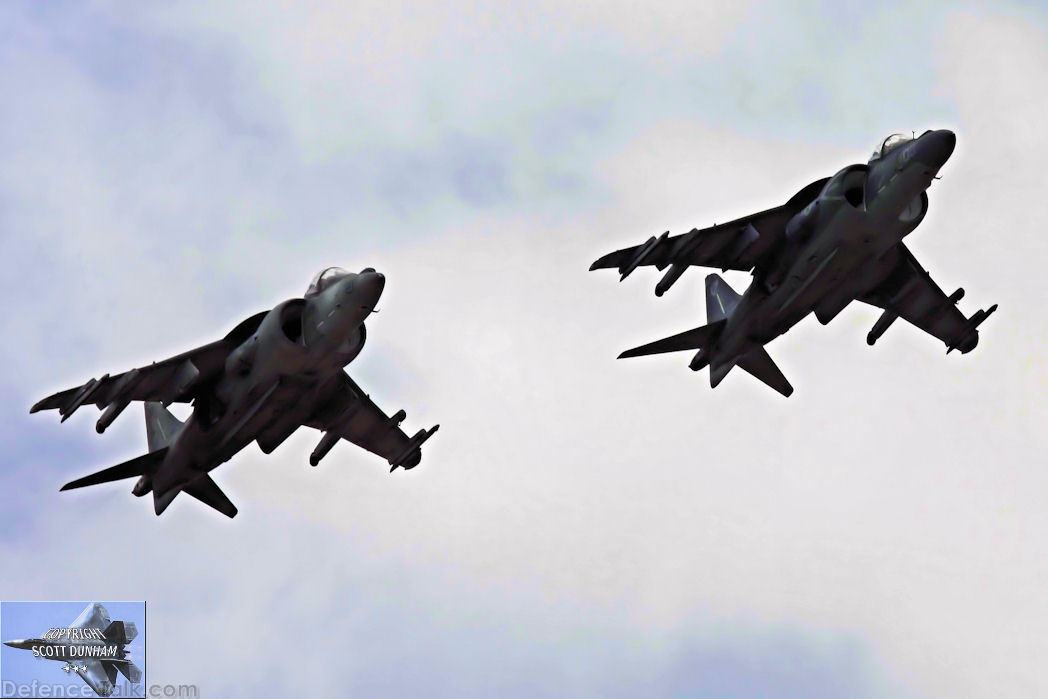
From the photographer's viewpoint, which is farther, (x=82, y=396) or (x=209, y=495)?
(x=209, y=495)

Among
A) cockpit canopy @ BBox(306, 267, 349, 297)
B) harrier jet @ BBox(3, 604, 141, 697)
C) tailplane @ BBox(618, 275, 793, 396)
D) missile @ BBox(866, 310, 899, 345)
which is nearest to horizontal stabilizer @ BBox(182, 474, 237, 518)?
harrier jet @ BBox(3, 604, 141, 697)

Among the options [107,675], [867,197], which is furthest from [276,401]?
[867,197]

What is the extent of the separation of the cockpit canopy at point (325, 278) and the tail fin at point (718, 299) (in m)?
13.1

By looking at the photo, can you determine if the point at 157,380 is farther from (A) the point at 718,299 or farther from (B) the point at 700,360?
(A) the point at 718,299

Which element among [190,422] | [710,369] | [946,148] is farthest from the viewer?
[710,369]

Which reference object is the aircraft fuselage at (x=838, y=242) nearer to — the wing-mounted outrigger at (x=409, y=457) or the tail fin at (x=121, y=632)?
the wing-mounted outrigger at (x=409, y=457)

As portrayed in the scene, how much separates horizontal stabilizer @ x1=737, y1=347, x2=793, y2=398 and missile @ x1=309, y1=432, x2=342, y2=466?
13.6m

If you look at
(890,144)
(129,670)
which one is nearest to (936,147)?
(890,144)

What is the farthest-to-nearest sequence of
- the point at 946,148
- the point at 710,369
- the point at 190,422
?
the point at 710,369 → the point at 190,422 → the point at 946,148

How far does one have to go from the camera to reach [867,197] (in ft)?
163

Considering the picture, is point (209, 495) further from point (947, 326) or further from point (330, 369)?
point (947, 326)

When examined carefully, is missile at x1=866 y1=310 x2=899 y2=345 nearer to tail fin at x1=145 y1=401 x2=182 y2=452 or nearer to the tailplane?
the tailplane

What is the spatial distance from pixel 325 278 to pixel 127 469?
9.30 meters

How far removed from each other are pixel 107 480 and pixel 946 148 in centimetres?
2747
